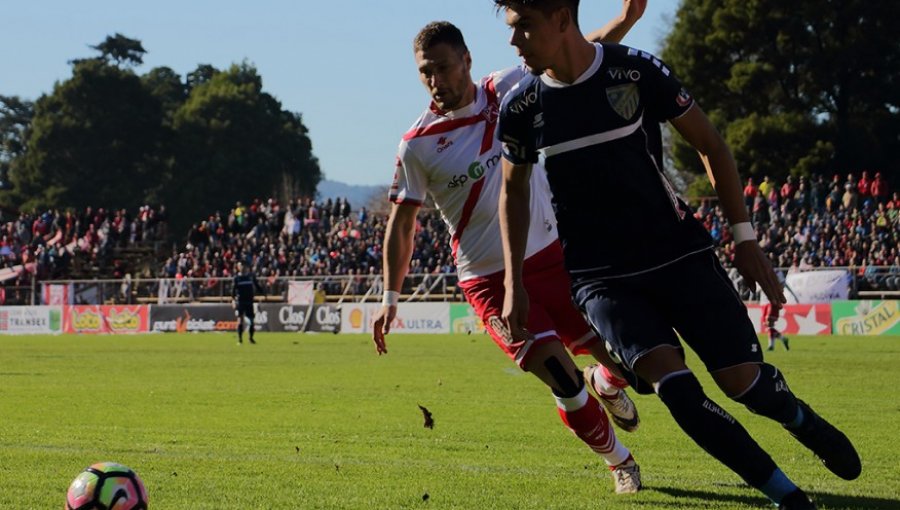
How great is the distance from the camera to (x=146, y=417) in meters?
12.6

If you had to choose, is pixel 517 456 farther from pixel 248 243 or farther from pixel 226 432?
pixel 248 243

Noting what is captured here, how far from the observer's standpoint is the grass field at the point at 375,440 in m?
7.35

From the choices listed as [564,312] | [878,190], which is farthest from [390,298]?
[878,190]

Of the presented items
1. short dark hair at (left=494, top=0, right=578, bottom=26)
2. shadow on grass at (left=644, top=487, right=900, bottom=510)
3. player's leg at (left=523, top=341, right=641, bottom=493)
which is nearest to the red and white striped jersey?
player's leg at (left=523, top=341, right=641, bottom=493)

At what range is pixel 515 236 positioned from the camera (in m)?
6.54

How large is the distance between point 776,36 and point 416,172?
48.2 metres

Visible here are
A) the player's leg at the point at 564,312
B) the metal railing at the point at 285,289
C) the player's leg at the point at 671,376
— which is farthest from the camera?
the metal railing at the point at 285,289

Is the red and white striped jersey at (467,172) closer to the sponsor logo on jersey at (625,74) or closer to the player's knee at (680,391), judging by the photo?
the sponsor logo on jersey at (625,74)

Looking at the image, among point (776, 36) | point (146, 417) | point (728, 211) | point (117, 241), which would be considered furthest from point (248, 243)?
point (728, 211)

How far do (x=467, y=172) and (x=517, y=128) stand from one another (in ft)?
5.54

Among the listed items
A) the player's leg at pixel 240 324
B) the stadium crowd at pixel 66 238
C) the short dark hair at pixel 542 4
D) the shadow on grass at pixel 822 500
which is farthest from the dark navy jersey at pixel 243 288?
the short dark hair at pixel 542 4

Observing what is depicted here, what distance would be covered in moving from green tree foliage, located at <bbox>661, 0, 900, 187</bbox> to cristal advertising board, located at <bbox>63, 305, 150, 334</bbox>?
73.3ft

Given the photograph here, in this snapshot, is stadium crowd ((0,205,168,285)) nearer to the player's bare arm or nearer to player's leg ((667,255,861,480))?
the player's bare arm

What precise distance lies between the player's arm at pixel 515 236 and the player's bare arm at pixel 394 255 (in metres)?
1.49
